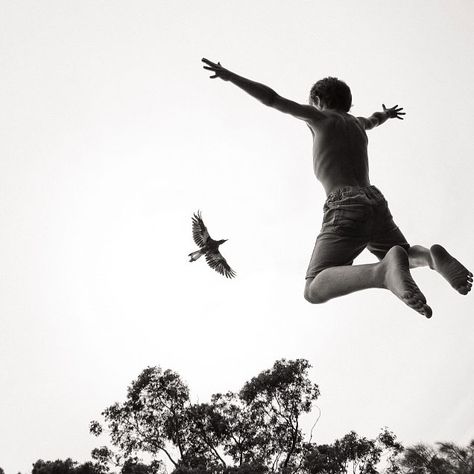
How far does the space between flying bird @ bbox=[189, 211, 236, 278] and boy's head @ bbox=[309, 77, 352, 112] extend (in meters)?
7.13

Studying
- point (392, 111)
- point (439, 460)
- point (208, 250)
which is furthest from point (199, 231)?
point (439, 460)

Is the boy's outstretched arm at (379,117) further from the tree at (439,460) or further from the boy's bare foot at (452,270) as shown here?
the tree at (439,460)

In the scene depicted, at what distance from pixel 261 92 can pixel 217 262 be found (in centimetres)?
805

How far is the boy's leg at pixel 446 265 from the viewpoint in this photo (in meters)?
2.32

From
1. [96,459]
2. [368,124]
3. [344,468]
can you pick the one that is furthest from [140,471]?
[368,124]

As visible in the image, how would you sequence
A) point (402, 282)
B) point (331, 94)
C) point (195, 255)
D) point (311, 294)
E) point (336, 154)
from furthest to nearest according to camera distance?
point (195, 255), point (331, 94), point (336, 154), point (311, 294), point (402, 282)

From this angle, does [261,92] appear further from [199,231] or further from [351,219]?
[199,231]

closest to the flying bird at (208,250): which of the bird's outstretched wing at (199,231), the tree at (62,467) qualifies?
the bird's outstretched wing at (199,231)

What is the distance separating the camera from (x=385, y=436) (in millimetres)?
17172

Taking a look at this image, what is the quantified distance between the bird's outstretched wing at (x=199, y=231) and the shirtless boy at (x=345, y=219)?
25.2 feet

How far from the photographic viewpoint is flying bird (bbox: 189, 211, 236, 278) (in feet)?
33.9

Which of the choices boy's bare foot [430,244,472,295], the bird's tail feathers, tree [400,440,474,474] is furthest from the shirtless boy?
tree [400,440,474,474]

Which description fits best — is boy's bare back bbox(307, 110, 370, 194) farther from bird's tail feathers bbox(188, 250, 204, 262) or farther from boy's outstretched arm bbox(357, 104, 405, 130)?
bird's tail feathers bbox(188, 250, 204, 262)

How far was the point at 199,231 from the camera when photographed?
10.9 meters
